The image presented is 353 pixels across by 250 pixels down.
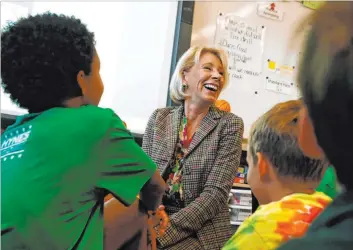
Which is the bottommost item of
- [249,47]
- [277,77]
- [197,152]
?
[197,152]

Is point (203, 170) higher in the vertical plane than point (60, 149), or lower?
lower

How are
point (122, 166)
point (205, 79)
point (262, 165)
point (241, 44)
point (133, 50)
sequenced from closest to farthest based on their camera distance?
point (122, 166) → point (262, 165) → point (205, 79) → point (133, 50) → point (241, 44)

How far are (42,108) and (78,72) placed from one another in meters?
0.11

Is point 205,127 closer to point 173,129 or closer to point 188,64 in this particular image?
point 173,129

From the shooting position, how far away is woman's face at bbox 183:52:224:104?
189 cm

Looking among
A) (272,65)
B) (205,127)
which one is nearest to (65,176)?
(205,127)

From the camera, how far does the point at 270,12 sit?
2.84m

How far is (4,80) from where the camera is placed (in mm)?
1026

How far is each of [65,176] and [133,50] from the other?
1518mm

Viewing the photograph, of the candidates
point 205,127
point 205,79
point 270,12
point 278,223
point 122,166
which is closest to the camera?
point 278,223

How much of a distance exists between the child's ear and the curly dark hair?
0.43 metres

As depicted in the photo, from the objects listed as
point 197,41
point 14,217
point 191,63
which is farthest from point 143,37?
point 14,217

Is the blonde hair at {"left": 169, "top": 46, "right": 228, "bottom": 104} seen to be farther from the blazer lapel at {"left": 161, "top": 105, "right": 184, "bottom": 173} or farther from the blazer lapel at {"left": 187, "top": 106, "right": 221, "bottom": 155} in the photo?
the blazer lapel at {"left": 187, "top": 106, "right": 221, "bottom": 155}

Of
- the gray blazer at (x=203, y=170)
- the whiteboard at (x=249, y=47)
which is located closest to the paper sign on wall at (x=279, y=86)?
the whiteboard at (x=249, y=47)
